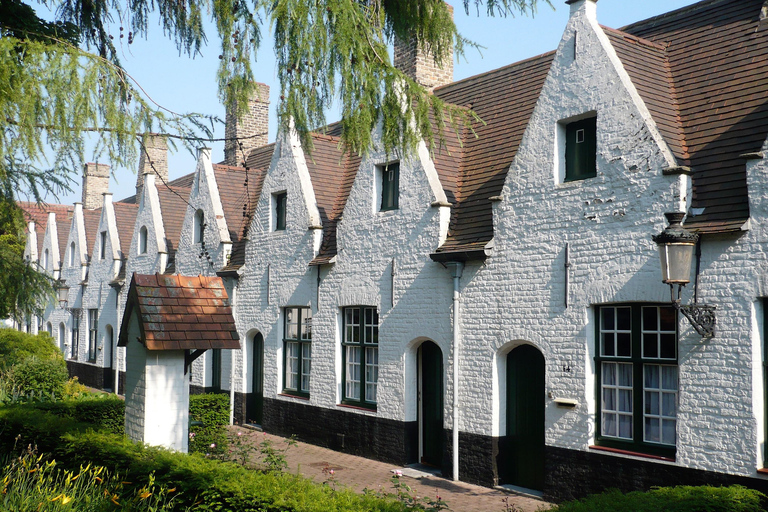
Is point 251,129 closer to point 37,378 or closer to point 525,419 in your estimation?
point 37,378

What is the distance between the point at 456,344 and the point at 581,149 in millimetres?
3786

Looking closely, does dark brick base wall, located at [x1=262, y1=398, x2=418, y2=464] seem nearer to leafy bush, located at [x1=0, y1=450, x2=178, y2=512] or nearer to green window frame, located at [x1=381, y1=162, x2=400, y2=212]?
green window frame, located at [x1=381, y1=162, x2=400, y2=212]

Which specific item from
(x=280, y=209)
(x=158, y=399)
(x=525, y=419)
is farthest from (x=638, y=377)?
(x=280, y=209)

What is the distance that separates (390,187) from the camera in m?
15.0

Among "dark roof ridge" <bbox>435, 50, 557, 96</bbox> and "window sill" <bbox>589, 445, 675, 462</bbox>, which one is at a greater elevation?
"dark roof ridge" <bbox>435, 50, 557, 96</bbox>

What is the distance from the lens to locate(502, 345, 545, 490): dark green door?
39.6 feet

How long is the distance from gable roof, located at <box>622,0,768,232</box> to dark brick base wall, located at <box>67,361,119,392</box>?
2103 centimetres

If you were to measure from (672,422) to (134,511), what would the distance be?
22.0 feet

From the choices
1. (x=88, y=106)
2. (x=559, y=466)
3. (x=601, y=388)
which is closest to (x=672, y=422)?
(x=601, y=388)

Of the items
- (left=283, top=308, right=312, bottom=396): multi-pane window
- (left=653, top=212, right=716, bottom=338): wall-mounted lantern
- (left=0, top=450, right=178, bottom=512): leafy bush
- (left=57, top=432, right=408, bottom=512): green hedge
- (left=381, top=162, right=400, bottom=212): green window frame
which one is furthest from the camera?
(left=283, top=308, right=312, bottom=396): multi-pane window

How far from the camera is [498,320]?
40.6ft

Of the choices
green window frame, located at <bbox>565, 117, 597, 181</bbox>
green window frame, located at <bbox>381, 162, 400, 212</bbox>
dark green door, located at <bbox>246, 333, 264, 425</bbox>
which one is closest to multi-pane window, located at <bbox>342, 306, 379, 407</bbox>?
green window frame, located at <bbox>381, 162, 400, 212</bbox>

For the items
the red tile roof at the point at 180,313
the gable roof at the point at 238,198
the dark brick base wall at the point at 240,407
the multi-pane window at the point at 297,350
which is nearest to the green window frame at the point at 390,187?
the multi-pane window at the point at 297,350

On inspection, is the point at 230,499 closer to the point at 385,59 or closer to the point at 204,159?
the point at 385,59
